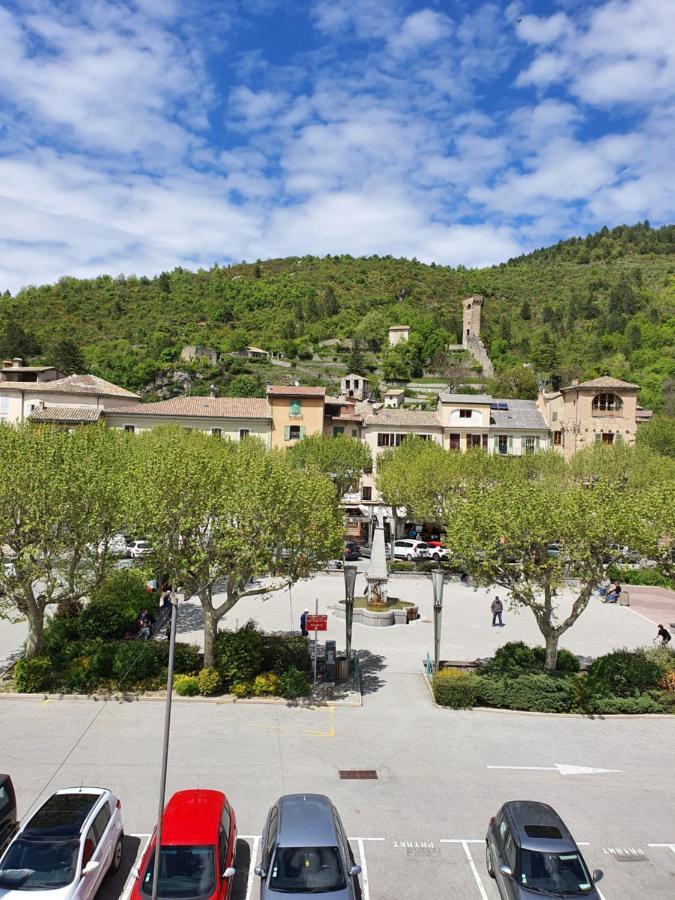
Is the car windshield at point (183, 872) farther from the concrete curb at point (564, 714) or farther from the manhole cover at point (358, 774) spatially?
the concrete curb at point (564, 714)

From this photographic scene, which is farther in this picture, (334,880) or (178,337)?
(178,337)

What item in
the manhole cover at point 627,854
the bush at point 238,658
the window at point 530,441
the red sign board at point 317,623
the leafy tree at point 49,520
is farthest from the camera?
the window at point 530,441

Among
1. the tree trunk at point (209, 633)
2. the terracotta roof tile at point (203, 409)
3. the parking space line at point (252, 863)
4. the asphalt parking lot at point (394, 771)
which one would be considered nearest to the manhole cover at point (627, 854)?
the asphalt parking lot at point (394, 771)

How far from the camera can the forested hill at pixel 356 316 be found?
106188 millimetres

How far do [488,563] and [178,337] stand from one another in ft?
375

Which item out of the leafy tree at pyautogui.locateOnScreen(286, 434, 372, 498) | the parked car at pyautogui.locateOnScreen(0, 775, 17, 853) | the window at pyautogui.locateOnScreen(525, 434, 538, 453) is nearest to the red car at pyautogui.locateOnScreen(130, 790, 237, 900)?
the parked car at pyautogui.locateOnScreen(0, 775, 17, 853)

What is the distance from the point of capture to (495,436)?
60844 millimetres

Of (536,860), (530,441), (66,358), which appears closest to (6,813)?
(536,860)

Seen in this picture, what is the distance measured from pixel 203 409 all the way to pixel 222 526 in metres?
40.8

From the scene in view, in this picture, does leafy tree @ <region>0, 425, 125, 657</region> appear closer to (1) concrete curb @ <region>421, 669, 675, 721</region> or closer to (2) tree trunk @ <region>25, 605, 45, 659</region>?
(2) tree trunk @ <region>25, 605, 45, 659</region>

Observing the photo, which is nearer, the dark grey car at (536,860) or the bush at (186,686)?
the dark grey car at (536,860)

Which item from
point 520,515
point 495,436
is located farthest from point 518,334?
point 520,515

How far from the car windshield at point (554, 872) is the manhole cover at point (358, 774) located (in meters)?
5.05

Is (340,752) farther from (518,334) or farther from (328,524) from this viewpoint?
(518,334)
